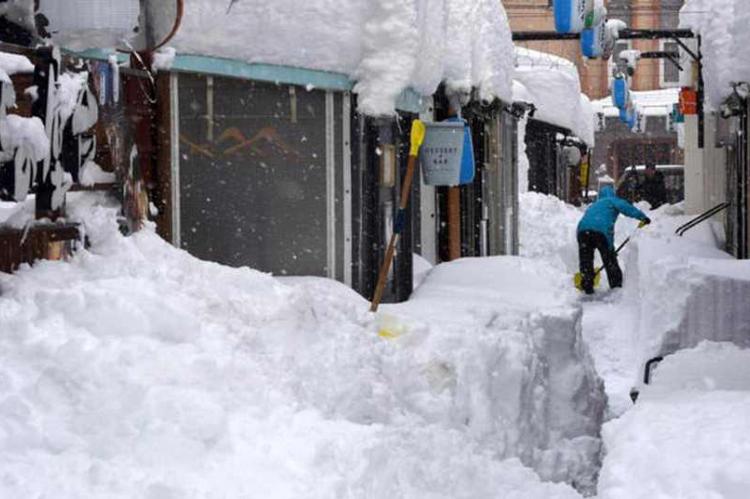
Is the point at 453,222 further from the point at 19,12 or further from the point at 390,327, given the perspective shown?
the point at 19,12

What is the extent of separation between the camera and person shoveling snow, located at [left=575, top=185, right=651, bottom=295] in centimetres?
1995

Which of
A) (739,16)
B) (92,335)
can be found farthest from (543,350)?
(92,335)

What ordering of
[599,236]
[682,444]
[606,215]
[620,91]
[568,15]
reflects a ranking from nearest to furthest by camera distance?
[682,444] → [568,15] → [599,236] → [606,215] → [620,91]

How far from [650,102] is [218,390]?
43257mm

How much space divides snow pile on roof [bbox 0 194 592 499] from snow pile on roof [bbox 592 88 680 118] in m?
37.5

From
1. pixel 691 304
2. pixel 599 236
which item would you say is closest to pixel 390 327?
pixel 691 304

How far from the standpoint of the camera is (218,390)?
590 centimetres

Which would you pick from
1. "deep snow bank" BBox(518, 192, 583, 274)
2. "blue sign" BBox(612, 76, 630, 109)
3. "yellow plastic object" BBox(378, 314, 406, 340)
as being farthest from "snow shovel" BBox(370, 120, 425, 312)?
"blue sign" BBox(612, 76, 630, 109)

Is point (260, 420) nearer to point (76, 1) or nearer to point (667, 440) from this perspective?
point (667, 440)

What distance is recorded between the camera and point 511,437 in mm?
9867

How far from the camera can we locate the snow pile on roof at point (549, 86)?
28453 millimetres

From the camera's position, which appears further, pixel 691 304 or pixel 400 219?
pixel 691 304

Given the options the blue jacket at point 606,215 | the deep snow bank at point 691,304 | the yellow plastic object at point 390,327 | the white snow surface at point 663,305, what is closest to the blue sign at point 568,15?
the white snow surface at point 663,305

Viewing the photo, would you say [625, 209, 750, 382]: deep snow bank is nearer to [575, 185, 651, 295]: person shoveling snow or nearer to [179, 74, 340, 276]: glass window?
[179, 74, 340, 276]: glass window
